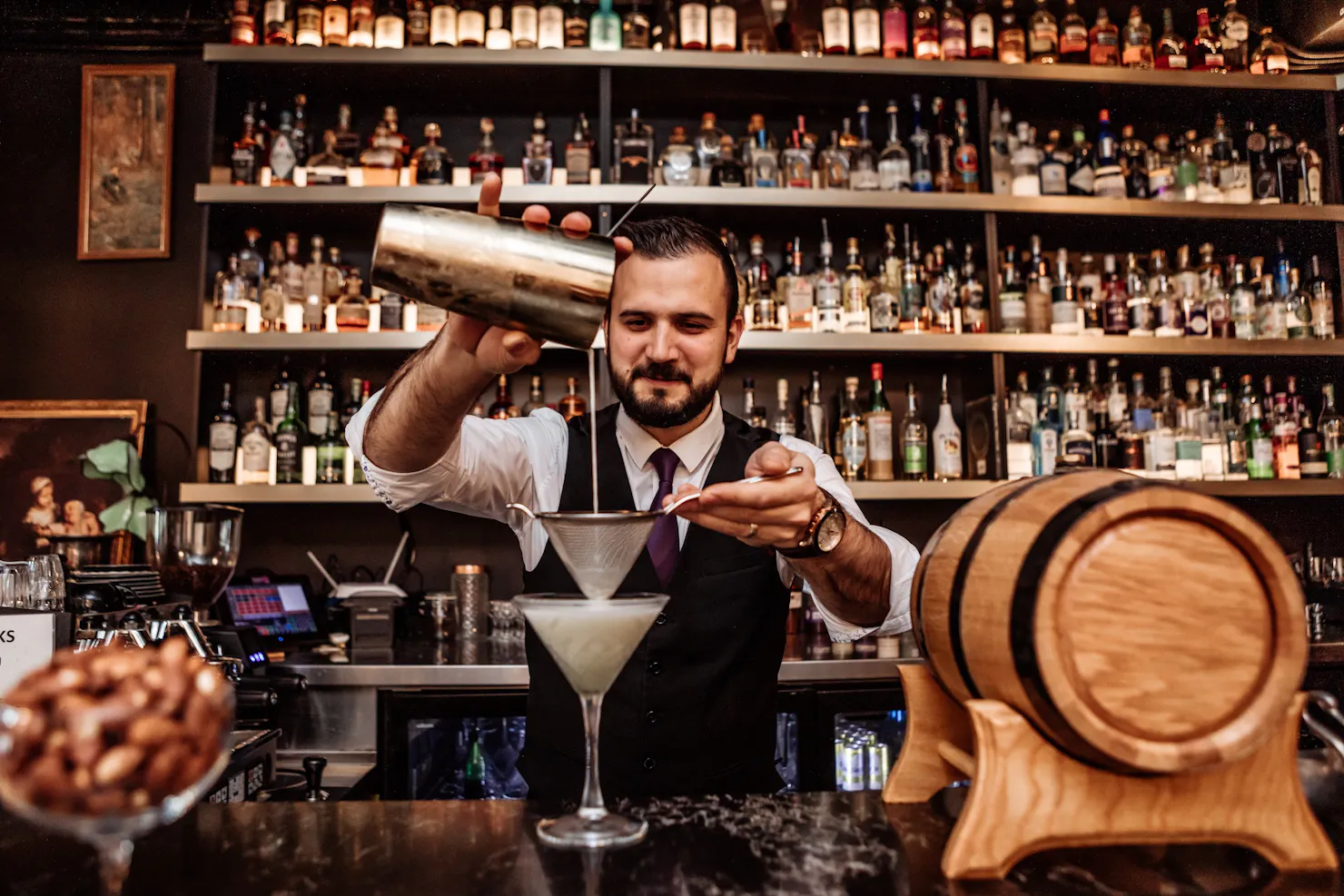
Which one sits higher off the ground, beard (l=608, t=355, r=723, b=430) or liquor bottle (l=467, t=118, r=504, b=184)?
liquor bottle (l=467, t=118, r=504, b=184)

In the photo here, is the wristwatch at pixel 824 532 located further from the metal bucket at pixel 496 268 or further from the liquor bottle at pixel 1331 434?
the liquor bottle at pixel 1331 434

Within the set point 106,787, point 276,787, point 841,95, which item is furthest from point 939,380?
point 106,787

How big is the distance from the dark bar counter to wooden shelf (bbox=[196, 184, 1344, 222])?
193 centimetres

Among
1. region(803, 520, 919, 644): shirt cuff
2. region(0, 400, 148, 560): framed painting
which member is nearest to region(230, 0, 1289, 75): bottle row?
region(0, 400, 148, 560): framed painting

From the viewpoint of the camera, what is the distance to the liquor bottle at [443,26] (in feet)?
9.19

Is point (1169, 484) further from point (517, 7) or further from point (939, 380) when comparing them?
point (517, 7)

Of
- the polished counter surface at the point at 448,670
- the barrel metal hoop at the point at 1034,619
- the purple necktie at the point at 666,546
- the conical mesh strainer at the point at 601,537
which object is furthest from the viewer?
the polished counter surface at the point at 448,670

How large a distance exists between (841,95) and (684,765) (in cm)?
232

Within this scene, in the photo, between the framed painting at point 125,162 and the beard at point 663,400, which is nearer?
the beard at point 663,400

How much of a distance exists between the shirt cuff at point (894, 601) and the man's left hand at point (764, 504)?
1.09ft

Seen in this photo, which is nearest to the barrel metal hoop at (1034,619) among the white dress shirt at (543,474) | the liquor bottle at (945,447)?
the white dress shirt at (543,474)

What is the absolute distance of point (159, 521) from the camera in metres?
1.99

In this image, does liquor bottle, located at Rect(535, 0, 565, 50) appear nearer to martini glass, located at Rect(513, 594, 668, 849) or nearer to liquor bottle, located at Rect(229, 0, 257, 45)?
liquor bottle, located at Rect(229, 0, 257, 45)

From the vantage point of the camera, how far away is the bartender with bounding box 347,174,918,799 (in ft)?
4.29
